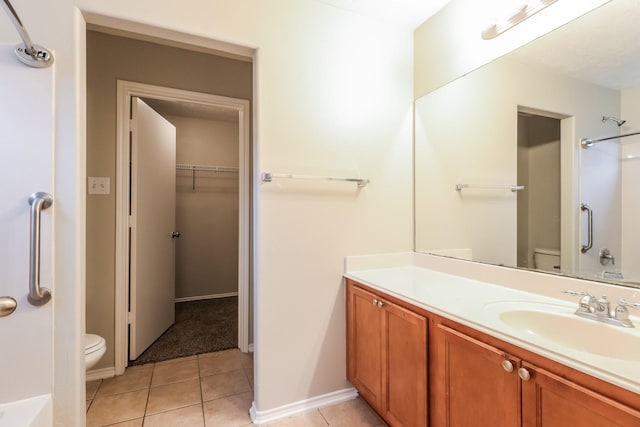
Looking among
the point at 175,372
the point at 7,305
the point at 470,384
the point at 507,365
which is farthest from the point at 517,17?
the point at 175,372

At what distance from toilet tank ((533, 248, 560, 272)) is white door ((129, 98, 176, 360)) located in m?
2.61

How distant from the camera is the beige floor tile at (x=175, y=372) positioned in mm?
2011

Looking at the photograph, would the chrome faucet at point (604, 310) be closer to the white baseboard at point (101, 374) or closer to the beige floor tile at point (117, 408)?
the beige floor tile at point (117, 408)

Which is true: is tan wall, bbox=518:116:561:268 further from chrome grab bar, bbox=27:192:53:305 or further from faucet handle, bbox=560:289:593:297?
chrome grab bar, bbox=27:192:53:305

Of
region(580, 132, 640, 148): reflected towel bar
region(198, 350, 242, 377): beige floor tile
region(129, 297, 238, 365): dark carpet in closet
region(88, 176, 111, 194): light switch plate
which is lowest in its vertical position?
region(198, 350, 242, 377): beige floor tile

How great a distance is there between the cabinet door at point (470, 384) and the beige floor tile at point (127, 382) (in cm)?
189

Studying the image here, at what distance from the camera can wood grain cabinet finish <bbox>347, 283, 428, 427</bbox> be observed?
1237 millimetres

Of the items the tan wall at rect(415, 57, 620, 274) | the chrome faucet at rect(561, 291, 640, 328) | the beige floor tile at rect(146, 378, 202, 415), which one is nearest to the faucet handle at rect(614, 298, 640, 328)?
the chrome faucet at rect(561, 291, 640, 328)

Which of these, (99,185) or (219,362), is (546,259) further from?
(99,185)

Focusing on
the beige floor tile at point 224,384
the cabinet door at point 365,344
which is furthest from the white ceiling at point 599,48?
the beige floor tile at point 224,384

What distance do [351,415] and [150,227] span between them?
81.7 inches

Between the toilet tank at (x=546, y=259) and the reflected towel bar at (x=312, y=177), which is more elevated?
the reflected towel bar at (x=312, y=177)

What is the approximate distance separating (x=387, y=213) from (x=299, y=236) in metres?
0.63

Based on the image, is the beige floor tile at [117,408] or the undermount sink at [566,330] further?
the beige floor tile at [117,408]
